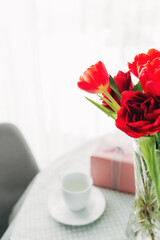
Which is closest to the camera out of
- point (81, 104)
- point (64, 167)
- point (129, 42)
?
point (64, 167)

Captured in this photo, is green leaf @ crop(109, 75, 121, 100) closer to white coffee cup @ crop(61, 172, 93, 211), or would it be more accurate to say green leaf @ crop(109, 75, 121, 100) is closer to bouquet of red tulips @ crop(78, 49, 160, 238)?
bouquet of red tulips @ crop(78, 49, 160, 238)

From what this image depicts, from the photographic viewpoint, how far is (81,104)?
1748 mm

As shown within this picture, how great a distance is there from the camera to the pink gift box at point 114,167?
76 cm

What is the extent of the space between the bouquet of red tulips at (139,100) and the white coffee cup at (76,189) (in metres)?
0.25

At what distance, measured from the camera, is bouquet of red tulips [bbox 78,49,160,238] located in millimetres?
393

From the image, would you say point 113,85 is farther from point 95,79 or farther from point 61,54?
point 61,54

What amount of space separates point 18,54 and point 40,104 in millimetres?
342

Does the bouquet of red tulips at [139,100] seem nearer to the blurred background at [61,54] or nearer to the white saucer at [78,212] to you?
the white saucer at [78,212]

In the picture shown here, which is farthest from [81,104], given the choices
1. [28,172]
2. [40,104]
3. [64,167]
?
[64,167]

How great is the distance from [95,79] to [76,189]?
0.39 metres

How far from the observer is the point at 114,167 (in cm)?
77

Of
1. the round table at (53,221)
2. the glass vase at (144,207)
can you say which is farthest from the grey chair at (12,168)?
the glass vase at (144,207)

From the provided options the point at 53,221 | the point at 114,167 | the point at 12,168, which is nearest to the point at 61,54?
the point at 12,168

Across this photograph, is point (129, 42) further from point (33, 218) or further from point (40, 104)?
point (33, 218)
